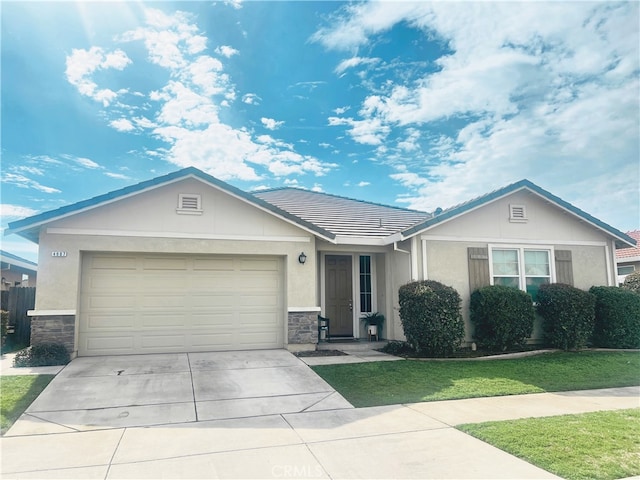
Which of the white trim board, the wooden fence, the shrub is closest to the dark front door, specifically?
the white trim board

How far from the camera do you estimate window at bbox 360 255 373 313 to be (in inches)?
485

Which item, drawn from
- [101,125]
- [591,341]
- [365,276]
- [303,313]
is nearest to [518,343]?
[591,341]

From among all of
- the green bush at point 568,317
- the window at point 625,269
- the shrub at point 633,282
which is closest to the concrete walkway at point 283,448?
the green bush at point 568,317

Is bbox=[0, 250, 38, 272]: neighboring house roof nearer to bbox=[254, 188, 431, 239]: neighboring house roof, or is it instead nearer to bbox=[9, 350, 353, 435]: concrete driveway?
bbox=[9, 350, 353, 435]: concrete driveway

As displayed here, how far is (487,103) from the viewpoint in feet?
38.5

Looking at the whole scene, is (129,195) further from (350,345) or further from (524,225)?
(524,225)

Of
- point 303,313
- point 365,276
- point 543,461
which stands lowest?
point 543,461

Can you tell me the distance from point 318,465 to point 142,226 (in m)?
7.20

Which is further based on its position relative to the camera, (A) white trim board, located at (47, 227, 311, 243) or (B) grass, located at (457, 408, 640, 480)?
(A) white trim board, located at (47, 227, 311, 243)

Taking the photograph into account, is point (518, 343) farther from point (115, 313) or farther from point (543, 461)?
point (115, 313)

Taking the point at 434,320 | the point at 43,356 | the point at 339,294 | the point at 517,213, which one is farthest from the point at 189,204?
the point at 517,213

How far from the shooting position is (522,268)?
11.5 metres

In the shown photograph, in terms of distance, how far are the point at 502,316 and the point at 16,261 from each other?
53.7 feet

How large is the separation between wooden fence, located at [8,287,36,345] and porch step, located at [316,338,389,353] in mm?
8501
